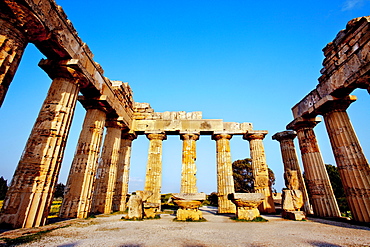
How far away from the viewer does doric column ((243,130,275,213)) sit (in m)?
14.0

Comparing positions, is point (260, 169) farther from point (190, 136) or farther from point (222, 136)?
point (190, 136)

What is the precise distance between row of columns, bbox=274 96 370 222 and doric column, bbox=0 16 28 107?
13.1 meters

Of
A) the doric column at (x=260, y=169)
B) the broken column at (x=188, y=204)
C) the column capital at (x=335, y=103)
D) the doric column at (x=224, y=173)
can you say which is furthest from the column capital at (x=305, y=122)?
the broken column at (x=188, y=204)

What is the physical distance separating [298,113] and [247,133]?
459 cm

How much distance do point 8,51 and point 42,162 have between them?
376cm

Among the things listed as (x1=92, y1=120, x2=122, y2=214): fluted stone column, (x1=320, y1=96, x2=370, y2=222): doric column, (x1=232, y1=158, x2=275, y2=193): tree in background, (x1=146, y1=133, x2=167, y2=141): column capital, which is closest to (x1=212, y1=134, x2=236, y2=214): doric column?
(x1=146, y1=133, x2=167, y2=141): column capital

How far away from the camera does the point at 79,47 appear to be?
8414 mm

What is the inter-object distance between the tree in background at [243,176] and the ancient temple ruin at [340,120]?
69.5 feet

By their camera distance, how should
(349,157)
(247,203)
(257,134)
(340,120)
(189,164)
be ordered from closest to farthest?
(349,157) < (247,203) < (340,120) < (189,164) < (257,134)

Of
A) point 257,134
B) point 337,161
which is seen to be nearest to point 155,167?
point 257,134

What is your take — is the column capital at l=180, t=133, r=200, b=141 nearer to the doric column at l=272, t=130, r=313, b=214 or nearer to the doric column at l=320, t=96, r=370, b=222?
the doric column at l=272, t=130, r=313, b=214

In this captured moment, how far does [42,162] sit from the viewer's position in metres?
6.73

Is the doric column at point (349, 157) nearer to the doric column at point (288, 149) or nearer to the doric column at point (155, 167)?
the doric column at point (288, 149)

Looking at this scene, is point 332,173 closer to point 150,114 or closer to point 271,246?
point 150,114
